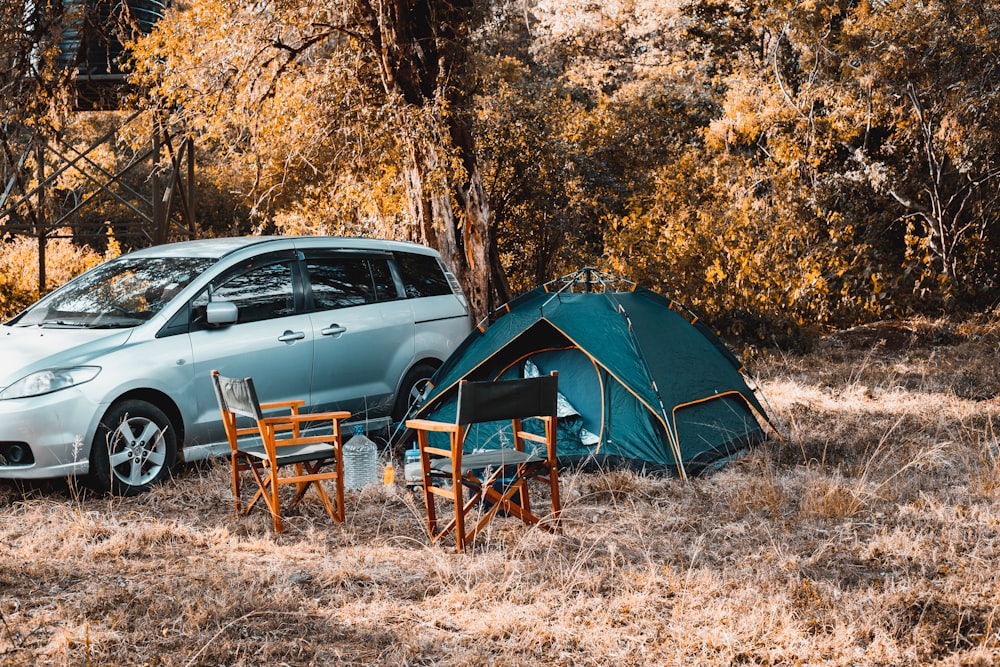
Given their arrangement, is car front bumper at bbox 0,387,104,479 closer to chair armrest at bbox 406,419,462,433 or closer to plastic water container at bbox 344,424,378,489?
plastic water container at bbox 344,424,378,489

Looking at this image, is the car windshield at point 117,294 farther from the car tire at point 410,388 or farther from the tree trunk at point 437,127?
the tree trunk at point 437,127

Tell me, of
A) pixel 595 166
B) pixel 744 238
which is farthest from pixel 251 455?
pixel 595 166

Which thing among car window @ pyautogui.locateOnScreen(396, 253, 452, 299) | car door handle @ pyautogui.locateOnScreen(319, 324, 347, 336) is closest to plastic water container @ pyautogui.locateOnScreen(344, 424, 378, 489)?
car door handle @ pyautogui.locateOnScreen(319, 324, 347, 336)

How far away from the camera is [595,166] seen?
16250 millimetres

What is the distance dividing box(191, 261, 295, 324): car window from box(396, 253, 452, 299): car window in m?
1.16

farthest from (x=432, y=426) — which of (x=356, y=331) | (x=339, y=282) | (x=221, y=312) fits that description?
(x=339, y=282)

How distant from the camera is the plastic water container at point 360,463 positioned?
707 centimetres

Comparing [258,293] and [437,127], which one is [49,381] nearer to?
[258,293]

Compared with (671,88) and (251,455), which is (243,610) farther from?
(671,88)

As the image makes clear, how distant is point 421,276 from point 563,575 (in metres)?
4.35

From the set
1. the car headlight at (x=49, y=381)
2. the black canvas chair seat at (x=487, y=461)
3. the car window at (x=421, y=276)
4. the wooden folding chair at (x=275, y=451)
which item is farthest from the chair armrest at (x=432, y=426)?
the car window at (x=421, y=276)

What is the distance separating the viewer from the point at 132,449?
671 centimetres

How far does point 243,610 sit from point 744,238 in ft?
36.6

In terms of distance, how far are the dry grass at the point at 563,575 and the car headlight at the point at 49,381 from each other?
699mm
